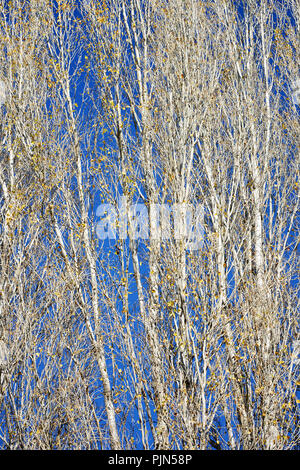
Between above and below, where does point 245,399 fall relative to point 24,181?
below

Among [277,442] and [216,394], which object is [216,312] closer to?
[216,394]

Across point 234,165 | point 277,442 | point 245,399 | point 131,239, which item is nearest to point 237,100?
point 234,165

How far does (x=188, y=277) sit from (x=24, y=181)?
3111 mm

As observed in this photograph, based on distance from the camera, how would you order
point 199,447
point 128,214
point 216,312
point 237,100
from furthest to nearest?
1. point 237,100
2. point 128,214
3. point 216,312
4. point 199,447

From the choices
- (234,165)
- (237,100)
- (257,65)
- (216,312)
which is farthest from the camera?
(257,65)

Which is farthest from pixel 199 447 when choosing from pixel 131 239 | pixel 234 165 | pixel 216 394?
pixel 234 165

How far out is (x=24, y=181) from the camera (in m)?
6.97

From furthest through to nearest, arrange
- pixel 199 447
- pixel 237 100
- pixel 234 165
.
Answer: pixel 237 100 → pixel 234 165 → pixel 199 447

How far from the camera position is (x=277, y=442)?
5.12 meters

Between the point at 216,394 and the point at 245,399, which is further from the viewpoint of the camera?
the point at 245,399

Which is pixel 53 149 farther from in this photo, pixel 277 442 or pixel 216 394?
pixel 277 442

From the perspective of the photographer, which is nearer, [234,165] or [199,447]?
[199,447]

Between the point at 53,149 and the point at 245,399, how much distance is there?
4528 mm

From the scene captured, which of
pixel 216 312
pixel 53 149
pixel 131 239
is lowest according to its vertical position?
pixel 216 312
